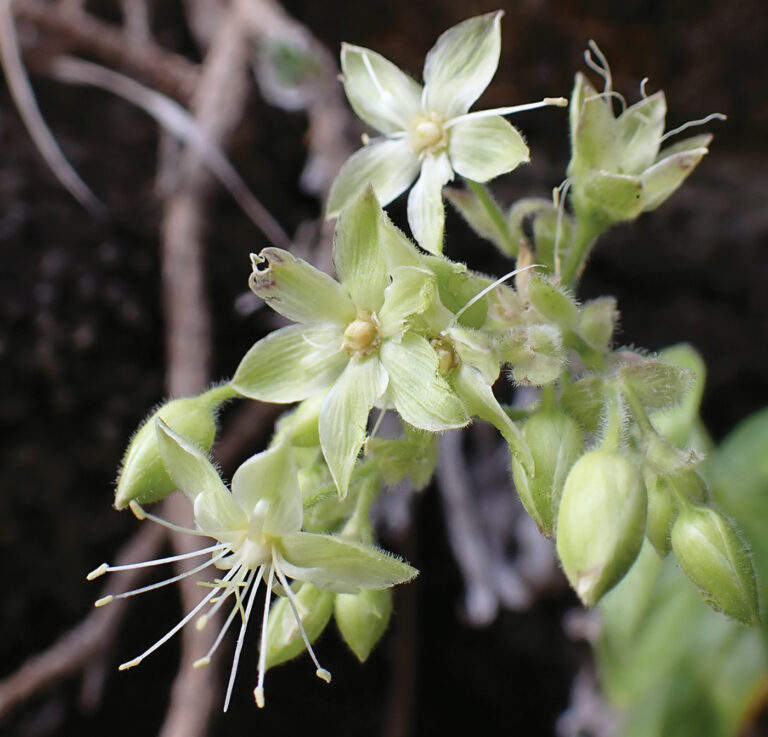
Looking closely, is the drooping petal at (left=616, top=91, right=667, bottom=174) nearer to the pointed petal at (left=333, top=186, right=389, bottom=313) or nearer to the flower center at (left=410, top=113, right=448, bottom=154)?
the flower center at (left=410, top=113, right=448, bottom=154)

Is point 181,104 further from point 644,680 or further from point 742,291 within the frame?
point 644,680

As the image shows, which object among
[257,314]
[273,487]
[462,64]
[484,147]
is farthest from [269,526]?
[257,314]

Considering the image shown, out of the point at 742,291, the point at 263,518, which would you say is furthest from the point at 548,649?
the point at 263,518

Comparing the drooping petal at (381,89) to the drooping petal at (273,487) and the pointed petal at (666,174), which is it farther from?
the drooping petal at (273,487)

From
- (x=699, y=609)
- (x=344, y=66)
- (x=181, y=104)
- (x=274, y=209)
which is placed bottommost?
(x=699, y=609)

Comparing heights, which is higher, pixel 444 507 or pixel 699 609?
pixel 444 507

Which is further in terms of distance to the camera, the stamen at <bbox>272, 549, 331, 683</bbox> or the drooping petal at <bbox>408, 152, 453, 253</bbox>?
the drooping petal at <bbox>408, 152, 453, 253</bbox>

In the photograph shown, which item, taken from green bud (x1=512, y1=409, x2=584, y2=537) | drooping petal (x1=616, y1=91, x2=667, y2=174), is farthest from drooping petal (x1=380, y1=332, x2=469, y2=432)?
drooping petal (x1=616, y1=91, x2=667, y2=174)
